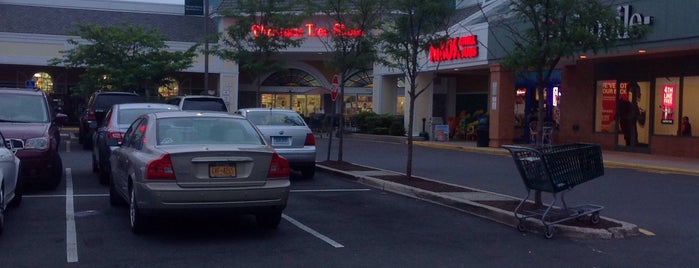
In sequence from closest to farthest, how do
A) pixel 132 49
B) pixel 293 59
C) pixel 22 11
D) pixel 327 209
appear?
pixel 327 209 < pixel 132 49 < pixel 22 11 < pixel 293 59

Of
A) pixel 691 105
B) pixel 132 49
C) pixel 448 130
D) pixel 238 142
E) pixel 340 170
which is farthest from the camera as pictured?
pixel 132 49

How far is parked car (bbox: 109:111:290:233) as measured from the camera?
28.6ft

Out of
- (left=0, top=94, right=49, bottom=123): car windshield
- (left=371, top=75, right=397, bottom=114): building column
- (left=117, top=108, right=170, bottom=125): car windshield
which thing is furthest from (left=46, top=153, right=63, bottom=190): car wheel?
(left=371, top=75, right=397, bottom=114): building column

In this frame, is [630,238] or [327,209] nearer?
[630,238]

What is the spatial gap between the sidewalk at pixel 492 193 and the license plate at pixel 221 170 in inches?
152

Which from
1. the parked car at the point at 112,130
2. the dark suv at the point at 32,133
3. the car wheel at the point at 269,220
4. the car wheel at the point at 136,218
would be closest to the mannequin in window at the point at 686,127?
the parked car at the point at 112,130

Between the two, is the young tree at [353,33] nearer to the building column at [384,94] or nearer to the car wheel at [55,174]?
the car wheel at [55,174]

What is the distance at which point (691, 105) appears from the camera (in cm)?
2338

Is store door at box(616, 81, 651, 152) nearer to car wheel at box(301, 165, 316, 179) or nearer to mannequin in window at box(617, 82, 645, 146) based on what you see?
mannequin in window at box(617, 82, 645, 146)

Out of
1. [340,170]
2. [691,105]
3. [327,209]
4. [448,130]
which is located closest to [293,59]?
[448,130]

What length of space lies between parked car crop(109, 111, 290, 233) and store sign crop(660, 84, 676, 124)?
1774 cm

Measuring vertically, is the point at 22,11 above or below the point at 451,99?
above

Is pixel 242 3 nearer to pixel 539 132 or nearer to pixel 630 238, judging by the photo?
pixel 539 132

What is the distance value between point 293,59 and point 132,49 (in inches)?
489
